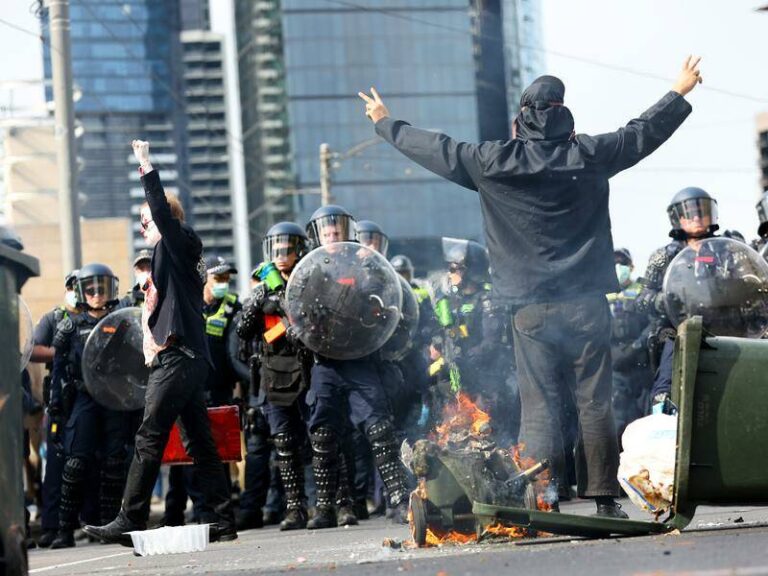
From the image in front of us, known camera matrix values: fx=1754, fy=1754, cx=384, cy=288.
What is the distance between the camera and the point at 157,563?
25.9 feet

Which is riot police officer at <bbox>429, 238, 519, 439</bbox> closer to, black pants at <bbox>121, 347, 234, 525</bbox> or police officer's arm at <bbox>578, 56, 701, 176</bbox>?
black pants at <bbox>121, 347, 234, 525</bbox>

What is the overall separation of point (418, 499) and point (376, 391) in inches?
123

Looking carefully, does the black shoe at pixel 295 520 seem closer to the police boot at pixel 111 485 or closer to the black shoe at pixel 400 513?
the black shoe at pixel 400 513

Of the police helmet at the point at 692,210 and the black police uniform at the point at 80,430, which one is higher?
the police helmet at the point at 692,210

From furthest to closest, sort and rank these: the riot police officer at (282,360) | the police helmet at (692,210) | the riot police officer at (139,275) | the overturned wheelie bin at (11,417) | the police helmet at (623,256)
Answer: the police helmet at (623,256) → the riot police officer at (139,275) → the police helmet at (692,210) → the riot police officer at (282,360) → the overturned wheelie bin at (11,417)

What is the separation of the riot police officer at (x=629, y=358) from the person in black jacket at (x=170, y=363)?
4.82 metres

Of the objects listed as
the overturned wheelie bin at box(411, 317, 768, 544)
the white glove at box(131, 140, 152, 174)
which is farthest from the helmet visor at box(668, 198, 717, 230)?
the overturned wheelie bin at box(411, 317, 768, 544)

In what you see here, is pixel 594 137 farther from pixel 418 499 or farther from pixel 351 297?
pixel 351 297

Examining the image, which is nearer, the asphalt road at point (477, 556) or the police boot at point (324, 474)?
the asphalt road at point (477, 556)

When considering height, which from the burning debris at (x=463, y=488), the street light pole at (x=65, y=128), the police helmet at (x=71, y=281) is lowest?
the burning debris at (x=463, y=488)

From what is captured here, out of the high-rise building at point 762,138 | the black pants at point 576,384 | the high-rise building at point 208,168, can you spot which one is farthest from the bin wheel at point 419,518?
the high-rise building at point 208,168

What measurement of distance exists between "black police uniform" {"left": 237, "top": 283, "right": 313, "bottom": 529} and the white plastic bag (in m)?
4.02

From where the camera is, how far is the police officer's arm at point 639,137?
7.55 metres

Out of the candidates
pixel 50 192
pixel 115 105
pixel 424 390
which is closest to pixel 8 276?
pixel 424 390
